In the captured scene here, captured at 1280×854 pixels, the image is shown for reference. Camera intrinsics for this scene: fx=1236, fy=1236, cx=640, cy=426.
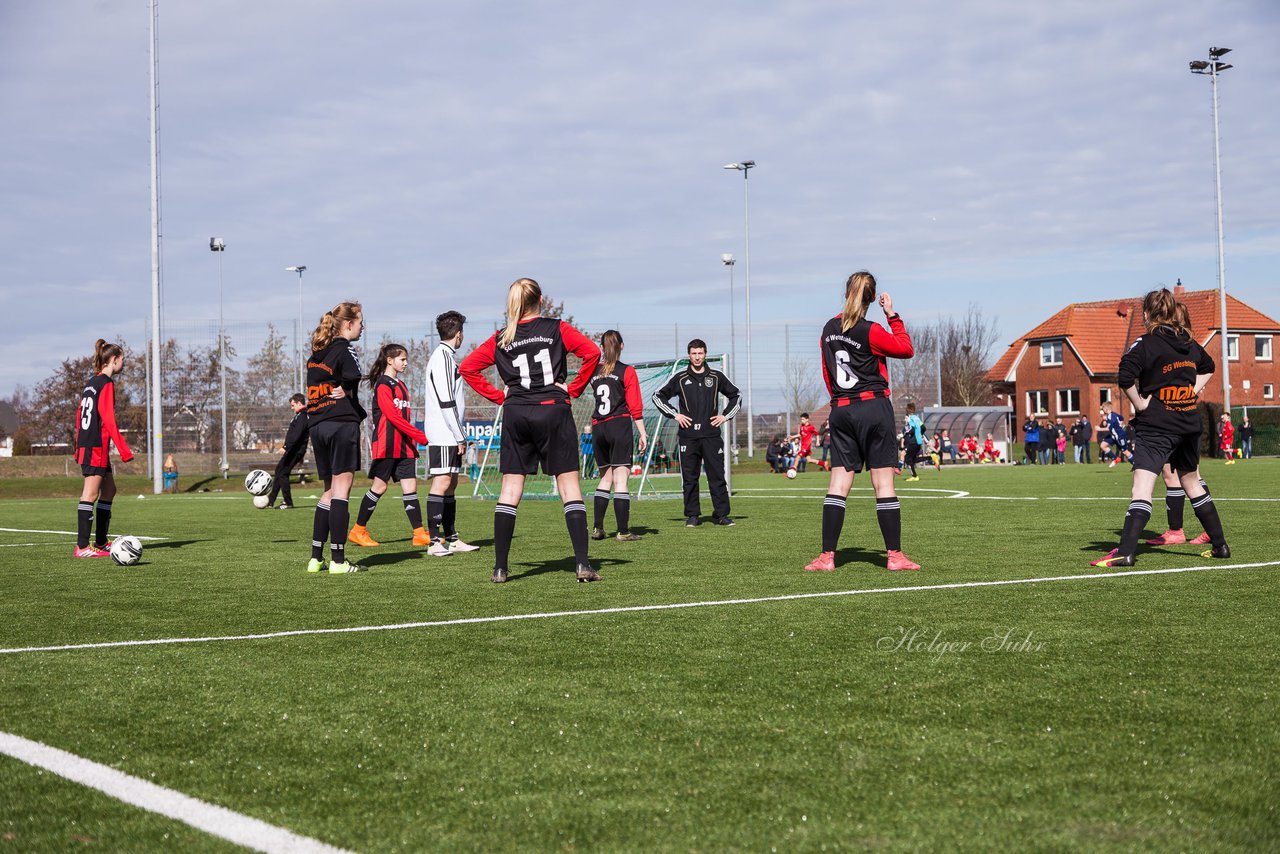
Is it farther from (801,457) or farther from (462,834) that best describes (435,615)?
(801,457)

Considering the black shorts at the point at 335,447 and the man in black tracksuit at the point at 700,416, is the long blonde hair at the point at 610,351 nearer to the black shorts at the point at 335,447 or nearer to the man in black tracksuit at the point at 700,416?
the man in black tracksuit at the point at 700,416

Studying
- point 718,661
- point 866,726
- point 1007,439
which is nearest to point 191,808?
point 866,726

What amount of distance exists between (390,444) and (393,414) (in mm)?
881

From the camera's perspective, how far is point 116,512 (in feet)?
67.3

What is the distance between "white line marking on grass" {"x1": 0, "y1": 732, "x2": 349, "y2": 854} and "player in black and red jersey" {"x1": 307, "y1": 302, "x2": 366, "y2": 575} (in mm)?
5212

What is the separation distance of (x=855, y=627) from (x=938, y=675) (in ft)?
4.08

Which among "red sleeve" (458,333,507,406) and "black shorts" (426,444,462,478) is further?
"black shorts" (426,444,462,478)

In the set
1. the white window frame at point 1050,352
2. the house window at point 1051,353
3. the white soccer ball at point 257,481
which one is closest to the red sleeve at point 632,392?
the white soccer ball at point 257,481

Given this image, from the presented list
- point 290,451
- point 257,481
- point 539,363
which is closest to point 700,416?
point 539,363

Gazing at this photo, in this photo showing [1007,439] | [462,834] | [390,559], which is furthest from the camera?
[1007,439]

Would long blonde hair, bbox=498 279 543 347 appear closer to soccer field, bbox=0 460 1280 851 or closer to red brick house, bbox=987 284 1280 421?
soccer field, bbox=0 460 1280 851

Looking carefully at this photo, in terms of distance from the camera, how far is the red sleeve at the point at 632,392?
12078 mm

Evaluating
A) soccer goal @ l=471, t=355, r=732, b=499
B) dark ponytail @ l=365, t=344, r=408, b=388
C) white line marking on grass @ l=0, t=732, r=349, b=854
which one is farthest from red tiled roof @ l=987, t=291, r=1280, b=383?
white line marking on grass @ l=0, t=732, r=349, b=854

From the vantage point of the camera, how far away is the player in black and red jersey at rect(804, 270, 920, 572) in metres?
8.42
